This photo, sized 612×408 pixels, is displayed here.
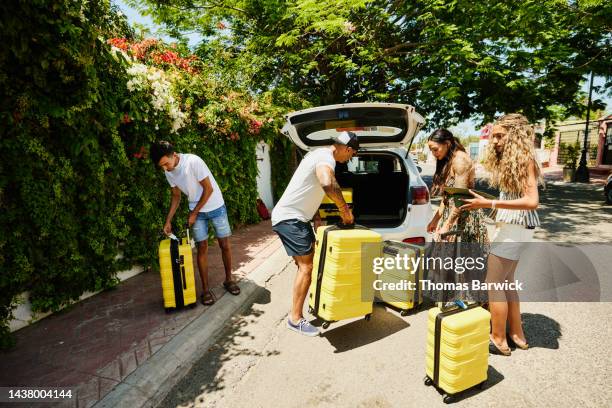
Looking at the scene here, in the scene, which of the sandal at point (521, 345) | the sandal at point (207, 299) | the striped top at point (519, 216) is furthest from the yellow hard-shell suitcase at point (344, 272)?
the sandal at point (207, 299)

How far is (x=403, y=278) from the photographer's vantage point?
3676mm

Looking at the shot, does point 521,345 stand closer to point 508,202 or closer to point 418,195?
point 508,202

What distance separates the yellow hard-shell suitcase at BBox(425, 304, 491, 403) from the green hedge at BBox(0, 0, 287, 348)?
3.17m

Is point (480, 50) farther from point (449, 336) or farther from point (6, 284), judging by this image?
point (6, 284)

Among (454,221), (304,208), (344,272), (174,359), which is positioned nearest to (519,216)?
(454,221)

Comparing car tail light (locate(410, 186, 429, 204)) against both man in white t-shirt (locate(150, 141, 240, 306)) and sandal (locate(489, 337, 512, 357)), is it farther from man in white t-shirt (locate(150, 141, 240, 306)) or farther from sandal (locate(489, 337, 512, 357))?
man in white t-shirt (locate(150, 141, 240, 306))

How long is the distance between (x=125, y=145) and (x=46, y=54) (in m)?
2.62

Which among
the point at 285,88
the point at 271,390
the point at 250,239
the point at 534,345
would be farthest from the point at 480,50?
the point at 271,390

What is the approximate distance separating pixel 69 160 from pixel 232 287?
240cm

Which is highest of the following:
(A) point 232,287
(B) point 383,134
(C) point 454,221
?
(B) point 383,134

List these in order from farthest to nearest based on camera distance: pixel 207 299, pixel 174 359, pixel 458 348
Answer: pixel 207 299 → pixel 174 359 → pixel 458 348

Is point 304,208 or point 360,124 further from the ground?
point 360,124

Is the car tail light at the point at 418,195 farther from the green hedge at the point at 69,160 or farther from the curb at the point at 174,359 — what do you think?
the green hedge at the point at 69,160

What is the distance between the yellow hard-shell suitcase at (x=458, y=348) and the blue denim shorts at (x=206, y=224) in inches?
106
